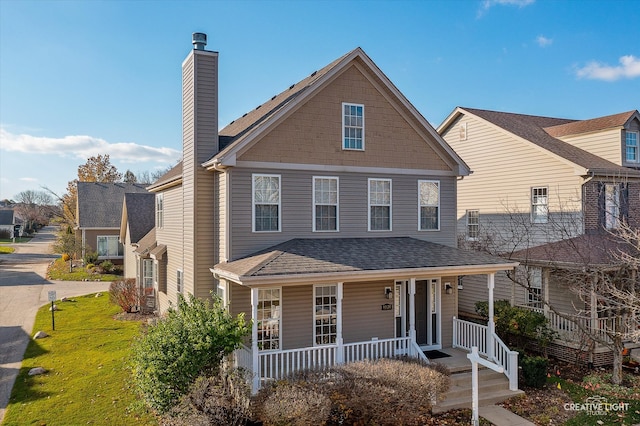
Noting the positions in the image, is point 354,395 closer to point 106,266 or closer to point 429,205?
point 429,205

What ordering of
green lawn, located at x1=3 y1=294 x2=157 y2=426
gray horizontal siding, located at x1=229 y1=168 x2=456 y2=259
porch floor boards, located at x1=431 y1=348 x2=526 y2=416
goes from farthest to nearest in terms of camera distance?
1. gray horizontal siding, located at x1=229 y1=168 x2=456 y2=259
2. porch floor boards, located at x1=431 y1=348 x2=526 y2=416
3. green lawn, located at x1=3 y1=294 x2=157 y2=426

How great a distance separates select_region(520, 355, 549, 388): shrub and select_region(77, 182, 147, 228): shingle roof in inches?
1353

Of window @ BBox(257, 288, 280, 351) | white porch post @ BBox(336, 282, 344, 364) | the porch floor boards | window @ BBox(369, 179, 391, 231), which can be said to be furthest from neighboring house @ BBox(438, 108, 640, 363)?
window @ BBox(257, 288, 280, 351)

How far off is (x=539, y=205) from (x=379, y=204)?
27.2ft

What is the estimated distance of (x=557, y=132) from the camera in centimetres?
2133

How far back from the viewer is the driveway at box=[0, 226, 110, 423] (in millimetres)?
13562

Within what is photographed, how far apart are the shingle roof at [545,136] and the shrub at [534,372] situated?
8.22 m

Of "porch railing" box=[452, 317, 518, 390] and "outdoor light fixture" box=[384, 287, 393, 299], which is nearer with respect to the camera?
"porch railing" box=[452, 317, 518, 390]

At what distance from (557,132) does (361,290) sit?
14.3 metres

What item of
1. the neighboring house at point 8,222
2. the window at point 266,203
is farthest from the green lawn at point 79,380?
the neighboring house at point 8,222

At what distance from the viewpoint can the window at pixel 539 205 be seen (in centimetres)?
1830

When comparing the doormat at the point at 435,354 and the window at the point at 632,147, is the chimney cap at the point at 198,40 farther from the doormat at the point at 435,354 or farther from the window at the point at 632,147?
the window at the point at 632,147

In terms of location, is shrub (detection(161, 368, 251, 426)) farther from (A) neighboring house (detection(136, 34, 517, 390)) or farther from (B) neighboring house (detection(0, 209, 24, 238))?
(B) neighboring house (detection(0, 209, 24, 238))

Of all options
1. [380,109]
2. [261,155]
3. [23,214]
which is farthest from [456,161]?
[23,214]
